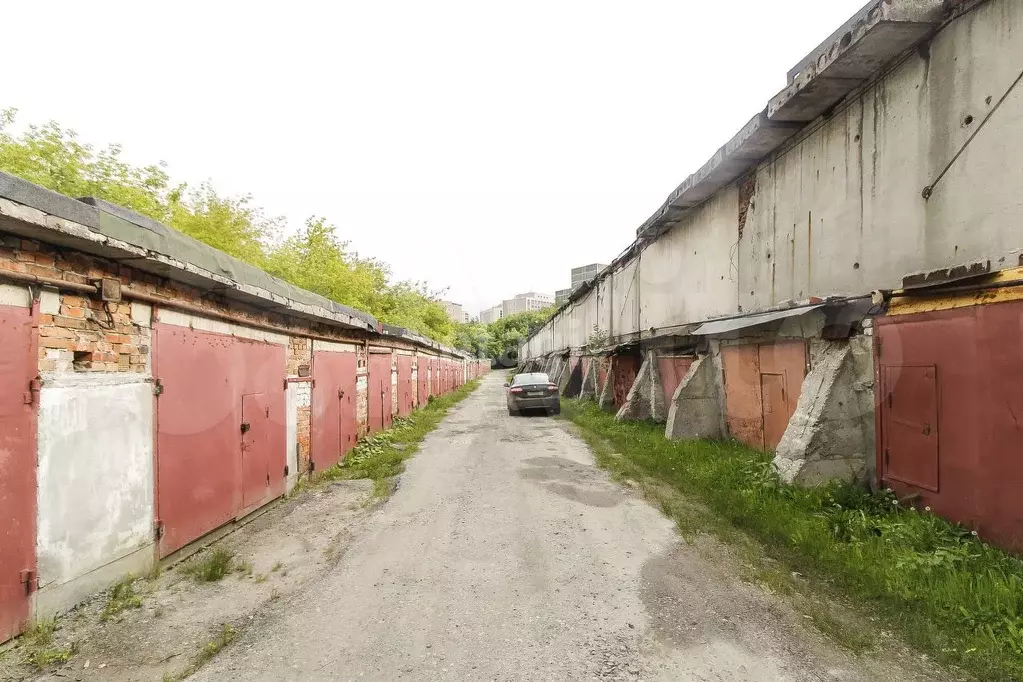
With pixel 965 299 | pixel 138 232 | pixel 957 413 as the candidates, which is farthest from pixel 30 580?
pixel 965 299

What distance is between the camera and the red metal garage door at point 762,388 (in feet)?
23.4

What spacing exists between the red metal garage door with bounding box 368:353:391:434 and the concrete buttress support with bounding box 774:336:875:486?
8.81 meters

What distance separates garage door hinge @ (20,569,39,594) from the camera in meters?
2.98

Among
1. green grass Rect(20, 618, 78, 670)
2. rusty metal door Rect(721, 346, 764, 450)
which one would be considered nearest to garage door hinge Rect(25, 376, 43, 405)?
green grass Rect(20, 618, 78, 670)

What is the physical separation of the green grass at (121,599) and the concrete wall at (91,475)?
17cm

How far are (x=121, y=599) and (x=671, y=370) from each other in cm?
1086

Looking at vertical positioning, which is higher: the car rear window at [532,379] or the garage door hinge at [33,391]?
the garage door hinge at [33,391]

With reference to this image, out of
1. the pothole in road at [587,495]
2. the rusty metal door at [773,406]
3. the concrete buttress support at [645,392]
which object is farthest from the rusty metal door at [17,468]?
the concrete buttress support at [645,392]

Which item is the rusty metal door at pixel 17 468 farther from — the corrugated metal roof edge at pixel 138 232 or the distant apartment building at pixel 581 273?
the distant apartment building at pixel 581 273

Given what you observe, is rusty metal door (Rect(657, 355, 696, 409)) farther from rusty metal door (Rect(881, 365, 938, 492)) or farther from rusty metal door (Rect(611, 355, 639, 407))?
rusty metal door (Rect(881, 365, 938, 492))

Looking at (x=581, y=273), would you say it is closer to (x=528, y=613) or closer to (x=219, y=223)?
(x=219, y=223)

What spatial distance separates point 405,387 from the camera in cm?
Answer: 1471

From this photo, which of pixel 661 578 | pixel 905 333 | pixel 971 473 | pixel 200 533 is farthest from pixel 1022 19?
pixel 200 533

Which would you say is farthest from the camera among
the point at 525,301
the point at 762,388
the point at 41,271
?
the point at 525,301
